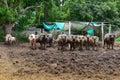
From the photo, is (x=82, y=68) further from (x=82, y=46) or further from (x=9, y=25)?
(x=9, y=25)

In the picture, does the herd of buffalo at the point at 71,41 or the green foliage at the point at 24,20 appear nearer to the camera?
the herd of buffalo at the point at 71,41

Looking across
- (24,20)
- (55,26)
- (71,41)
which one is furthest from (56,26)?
(71,41)

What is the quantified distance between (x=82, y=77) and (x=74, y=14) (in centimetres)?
2342

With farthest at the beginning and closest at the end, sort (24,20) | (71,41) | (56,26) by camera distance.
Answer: (24,20) → (56,26) → (71,41)

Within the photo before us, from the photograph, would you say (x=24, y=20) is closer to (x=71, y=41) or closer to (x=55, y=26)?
(x=55, y=26)

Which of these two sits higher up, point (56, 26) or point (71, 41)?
point (56, 26)

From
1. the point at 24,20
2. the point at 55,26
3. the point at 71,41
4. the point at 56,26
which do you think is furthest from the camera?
the point at 24,20

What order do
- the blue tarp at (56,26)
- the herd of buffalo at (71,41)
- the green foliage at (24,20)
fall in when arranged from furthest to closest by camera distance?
the green foliage at (24,20) < the blue tarp at (56,26) < the herd of buffalo at (71,41)

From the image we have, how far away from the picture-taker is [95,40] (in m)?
21.5

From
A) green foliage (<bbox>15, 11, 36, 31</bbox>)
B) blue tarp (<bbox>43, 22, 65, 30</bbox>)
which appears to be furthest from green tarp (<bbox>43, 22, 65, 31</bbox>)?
green foliage (<bbox>15, 11, 36, 31</bbox>)

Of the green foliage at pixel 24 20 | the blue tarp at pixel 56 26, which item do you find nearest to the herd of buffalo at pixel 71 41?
the blue tarp at pixel 56 26

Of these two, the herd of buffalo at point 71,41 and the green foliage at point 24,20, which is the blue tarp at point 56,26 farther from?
the green foliage at point 24,20

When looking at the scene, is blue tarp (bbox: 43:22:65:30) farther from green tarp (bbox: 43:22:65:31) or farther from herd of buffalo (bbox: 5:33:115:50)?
herd of buffalo (bbox: 5:33:115:50)

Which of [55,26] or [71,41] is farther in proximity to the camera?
[55,26]
